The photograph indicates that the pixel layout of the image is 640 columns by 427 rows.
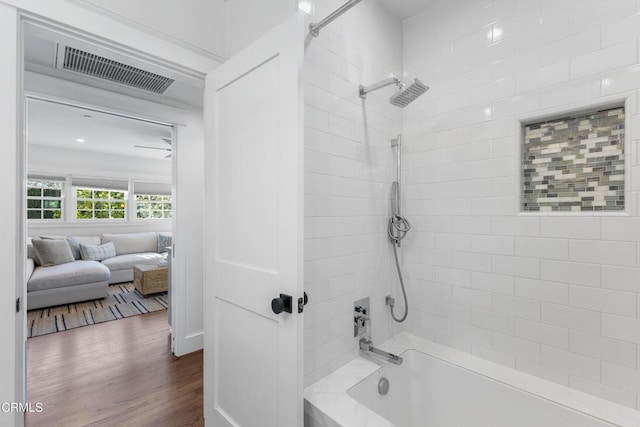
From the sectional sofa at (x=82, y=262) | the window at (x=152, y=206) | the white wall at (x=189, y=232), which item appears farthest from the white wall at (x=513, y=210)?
the window at (x=152, y=206)

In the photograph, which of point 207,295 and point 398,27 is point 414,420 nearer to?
point 207,295

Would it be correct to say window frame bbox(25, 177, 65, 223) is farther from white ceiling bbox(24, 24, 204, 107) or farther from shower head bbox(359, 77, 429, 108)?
shower head bbox(359, 77, 429, 108)

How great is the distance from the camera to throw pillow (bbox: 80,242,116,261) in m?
5.24

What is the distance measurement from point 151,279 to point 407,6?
193 inches

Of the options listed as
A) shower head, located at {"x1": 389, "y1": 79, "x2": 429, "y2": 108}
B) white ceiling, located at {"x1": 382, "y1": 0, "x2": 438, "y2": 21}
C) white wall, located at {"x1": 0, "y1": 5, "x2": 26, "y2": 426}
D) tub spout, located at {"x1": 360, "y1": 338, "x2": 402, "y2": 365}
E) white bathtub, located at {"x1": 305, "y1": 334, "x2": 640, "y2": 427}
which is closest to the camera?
white wall, located at {"x1": 0, "y1": 5, "x2": 26, "y2": 426}

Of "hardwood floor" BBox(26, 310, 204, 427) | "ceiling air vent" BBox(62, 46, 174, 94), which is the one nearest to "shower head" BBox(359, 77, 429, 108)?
"ceiling air vent" BBox(62, 46, 174, 94)

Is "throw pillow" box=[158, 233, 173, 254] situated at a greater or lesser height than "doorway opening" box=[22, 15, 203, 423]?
lesser

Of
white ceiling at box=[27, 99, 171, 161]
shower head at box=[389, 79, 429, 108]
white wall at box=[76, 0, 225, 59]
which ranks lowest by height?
shower head at box=[389, 79, 429, 108]

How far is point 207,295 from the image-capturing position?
1.69m

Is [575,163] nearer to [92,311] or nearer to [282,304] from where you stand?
[282,304]

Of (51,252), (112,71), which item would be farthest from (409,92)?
(51,252)

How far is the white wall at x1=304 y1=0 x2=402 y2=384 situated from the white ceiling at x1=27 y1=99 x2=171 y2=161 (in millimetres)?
2681

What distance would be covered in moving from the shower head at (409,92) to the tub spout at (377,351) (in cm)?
142

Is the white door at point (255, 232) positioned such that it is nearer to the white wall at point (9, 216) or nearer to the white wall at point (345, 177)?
the white wall at point (345, 177)
